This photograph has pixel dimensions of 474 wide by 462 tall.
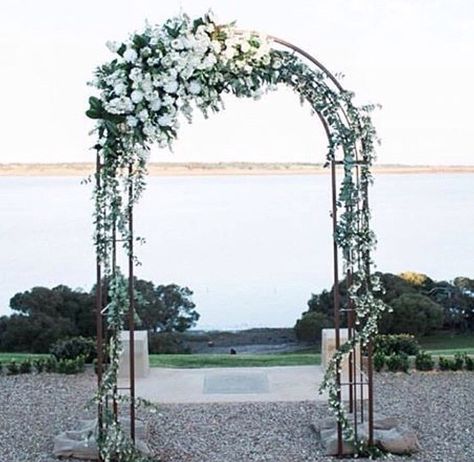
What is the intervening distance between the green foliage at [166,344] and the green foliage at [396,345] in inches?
130

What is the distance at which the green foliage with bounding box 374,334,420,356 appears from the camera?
8859 mm

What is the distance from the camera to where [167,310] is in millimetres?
12180

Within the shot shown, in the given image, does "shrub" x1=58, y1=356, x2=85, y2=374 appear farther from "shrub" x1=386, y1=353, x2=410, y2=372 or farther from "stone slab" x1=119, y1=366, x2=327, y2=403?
"shrub" x1=386, y1=353, x2=410, y2=372

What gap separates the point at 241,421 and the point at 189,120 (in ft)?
8.69

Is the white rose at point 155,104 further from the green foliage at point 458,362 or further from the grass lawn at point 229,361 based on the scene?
the green foliage at point 458,362

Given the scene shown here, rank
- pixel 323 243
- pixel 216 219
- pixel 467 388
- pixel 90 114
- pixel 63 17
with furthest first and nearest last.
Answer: pixel 216 219 → pixel 323 243 → pixel 63 17 → pixel 467 388 → pixel 90 114

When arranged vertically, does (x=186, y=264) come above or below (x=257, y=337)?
above

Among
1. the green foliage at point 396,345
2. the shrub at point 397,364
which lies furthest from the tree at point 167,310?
the shrub at point 397,364

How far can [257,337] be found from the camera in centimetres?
1240

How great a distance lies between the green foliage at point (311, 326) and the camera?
11.0 metres

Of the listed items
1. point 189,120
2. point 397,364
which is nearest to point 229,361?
point 397,364

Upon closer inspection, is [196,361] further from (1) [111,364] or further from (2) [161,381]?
(1) [111,364]

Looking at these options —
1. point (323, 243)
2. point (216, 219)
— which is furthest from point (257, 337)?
point (216, 219)

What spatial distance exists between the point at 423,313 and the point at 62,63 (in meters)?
8.90
